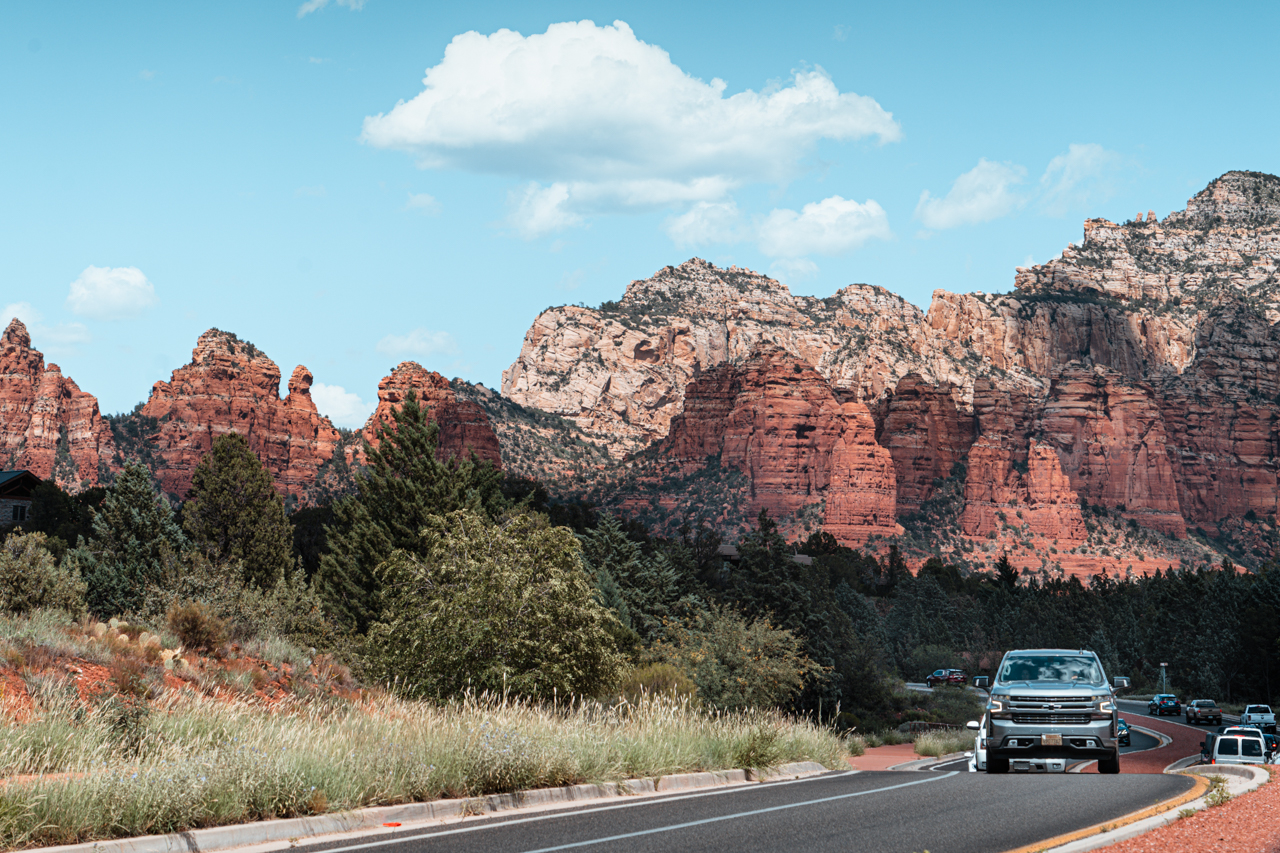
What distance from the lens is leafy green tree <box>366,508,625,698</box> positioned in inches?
858

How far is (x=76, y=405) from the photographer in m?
156

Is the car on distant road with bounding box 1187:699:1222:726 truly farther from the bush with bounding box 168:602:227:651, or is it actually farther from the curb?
the bush with bounding box 168:602:227:651

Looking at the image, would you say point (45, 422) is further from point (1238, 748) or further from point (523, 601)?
point (1238, 748)

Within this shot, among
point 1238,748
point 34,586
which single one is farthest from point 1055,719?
point 34,586

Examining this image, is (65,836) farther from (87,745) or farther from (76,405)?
(76,405)

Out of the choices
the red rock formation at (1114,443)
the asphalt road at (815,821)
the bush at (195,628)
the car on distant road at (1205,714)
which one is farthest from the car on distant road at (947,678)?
the red rock formation at (1114,443)

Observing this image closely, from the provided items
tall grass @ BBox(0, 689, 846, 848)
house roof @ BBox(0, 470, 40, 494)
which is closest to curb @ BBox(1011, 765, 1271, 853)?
tall grass @ BBox(0, 689, 846, 848)

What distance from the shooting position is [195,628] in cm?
2148

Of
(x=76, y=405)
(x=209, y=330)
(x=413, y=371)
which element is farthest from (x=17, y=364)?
(x=413, y=371)

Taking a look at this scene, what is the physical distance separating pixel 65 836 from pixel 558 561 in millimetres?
15573

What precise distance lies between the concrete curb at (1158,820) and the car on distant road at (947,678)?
71205 millimetres

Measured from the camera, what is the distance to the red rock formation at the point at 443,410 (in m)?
158

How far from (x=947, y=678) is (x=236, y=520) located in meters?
54.0

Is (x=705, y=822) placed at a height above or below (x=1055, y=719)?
below
